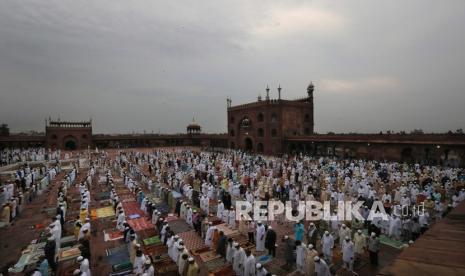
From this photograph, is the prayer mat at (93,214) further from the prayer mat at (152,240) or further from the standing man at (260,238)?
the standing man at (260,238)

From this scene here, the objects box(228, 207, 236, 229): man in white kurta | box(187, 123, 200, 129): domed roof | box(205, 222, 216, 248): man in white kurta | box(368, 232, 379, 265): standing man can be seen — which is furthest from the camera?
box(187, 123, 200, 129): domed roof

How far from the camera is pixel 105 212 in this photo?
11375 millimetres

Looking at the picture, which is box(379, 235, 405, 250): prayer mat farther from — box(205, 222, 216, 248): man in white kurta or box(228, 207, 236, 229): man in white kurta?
box(205, 222, 216, 248): man in white kurta

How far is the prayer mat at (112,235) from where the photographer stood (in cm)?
867

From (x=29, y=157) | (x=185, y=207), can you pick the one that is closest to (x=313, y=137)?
(x=185, y=207)

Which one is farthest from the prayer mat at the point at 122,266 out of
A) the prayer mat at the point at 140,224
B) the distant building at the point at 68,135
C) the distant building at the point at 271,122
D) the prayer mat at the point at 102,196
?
the distant building at the point at 68,135

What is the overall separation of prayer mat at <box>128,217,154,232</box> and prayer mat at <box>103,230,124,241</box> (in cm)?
62

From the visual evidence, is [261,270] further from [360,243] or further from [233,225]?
[233,225]

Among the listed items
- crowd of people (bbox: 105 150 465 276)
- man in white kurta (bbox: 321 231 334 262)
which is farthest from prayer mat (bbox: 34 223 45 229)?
man in white kurta (bbox: 321 231 334 262)

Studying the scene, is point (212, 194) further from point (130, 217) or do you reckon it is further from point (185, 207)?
point (130, 217)

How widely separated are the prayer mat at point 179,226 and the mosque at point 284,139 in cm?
2196

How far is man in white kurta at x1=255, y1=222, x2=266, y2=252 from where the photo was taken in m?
7.52

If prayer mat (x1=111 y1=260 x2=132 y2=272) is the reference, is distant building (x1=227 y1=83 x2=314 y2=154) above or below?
above

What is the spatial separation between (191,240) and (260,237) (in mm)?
2578
